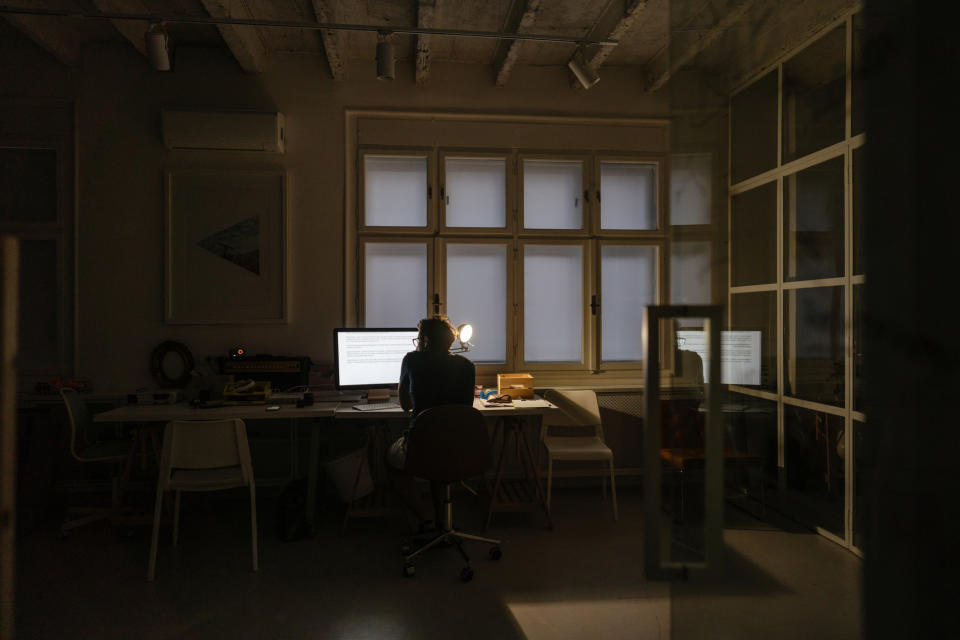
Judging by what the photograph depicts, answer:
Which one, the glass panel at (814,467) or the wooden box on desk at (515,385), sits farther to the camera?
the wooden box on desk at (515,385)

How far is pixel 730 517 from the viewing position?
41.1 inches

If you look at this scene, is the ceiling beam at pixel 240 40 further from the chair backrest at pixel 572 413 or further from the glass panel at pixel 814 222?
the glass panel at pixel 814 222

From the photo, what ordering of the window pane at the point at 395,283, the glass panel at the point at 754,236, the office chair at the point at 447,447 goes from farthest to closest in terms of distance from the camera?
1. the window pane at the point at 395,283
2. the office chair at the point at 447,447
3. the glass panel at the point at 754,236

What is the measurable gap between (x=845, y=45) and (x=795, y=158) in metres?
0.19

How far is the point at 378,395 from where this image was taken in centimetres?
361

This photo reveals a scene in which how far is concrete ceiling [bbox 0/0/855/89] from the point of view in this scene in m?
3.37

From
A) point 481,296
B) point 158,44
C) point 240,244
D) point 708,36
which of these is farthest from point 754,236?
point 240,244

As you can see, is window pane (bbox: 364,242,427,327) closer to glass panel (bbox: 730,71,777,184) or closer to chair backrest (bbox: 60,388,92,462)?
chair backrest (bbox: 60,388,92,462)

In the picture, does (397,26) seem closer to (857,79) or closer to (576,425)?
(576,425)

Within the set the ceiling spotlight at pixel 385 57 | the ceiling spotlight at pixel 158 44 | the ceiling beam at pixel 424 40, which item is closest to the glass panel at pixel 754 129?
the ceiling beam at pixel 424 40

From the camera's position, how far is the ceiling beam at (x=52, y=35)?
3408mm

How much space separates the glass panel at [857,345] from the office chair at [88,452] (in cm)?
361

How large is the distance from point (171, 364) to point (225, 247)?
3.02 ft

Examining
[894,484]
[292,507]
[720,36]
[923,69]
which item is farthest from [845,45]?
[292,507]
